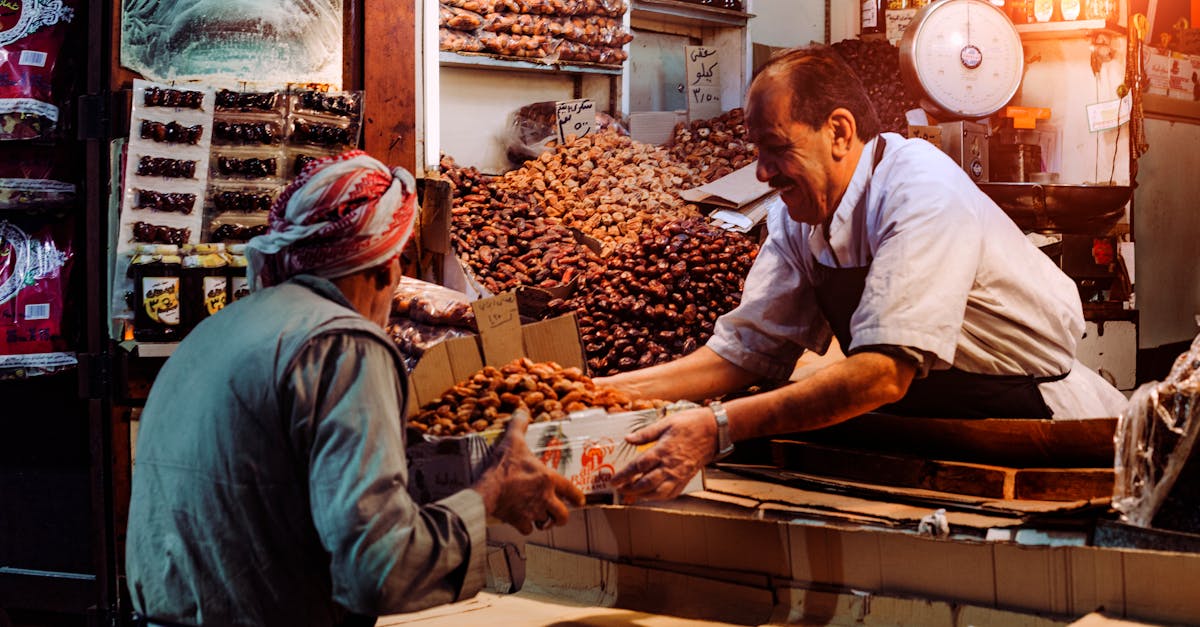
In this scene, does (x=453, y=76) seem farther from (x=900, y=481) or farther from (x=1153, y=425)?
(x=1153, y=425)

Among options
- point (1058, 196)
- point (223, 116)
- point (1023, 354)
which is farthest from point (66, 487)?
point (1058, 196)

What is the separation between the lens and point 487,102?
22.5 feet

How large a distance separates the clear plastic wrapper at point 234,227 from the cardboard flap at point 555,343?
174 centimetres

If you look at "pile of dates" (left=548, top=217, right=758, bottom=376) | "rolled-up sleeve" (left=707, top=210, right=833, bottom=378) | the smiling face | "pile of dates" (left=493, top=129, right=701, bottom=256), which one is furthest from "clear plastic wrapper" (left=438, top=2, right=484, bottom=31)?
the smiling face

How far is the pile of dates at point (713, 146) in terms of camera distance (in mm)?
6375

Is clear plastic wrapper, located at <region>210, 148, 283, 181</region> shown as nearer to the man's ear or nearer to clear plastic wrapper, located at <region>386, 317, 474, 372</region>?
clear plastic wrapper, located at <region>386, 317, 474, 372</region>

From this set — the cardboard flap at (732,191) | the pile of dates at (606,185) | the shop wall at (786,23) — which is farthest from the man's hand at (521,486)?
the shop wall at (786,23)

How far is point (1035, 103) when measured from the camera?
691cm

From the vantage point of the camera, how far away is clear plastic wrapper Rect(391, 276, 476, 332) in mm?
3934

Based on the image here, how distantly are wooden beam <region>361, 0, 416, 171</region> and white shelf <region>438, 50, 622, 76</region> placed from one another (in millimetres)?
1792

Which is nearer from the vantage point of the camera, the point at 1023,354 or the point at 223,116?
the point at 1023,354

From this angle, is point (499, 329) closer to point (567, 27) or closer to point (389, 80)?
point (389, 80)

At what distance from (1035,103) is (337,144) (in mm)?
4597

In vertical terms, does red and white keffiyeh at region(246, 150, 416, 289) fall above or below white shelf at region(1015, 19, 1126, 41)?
below
